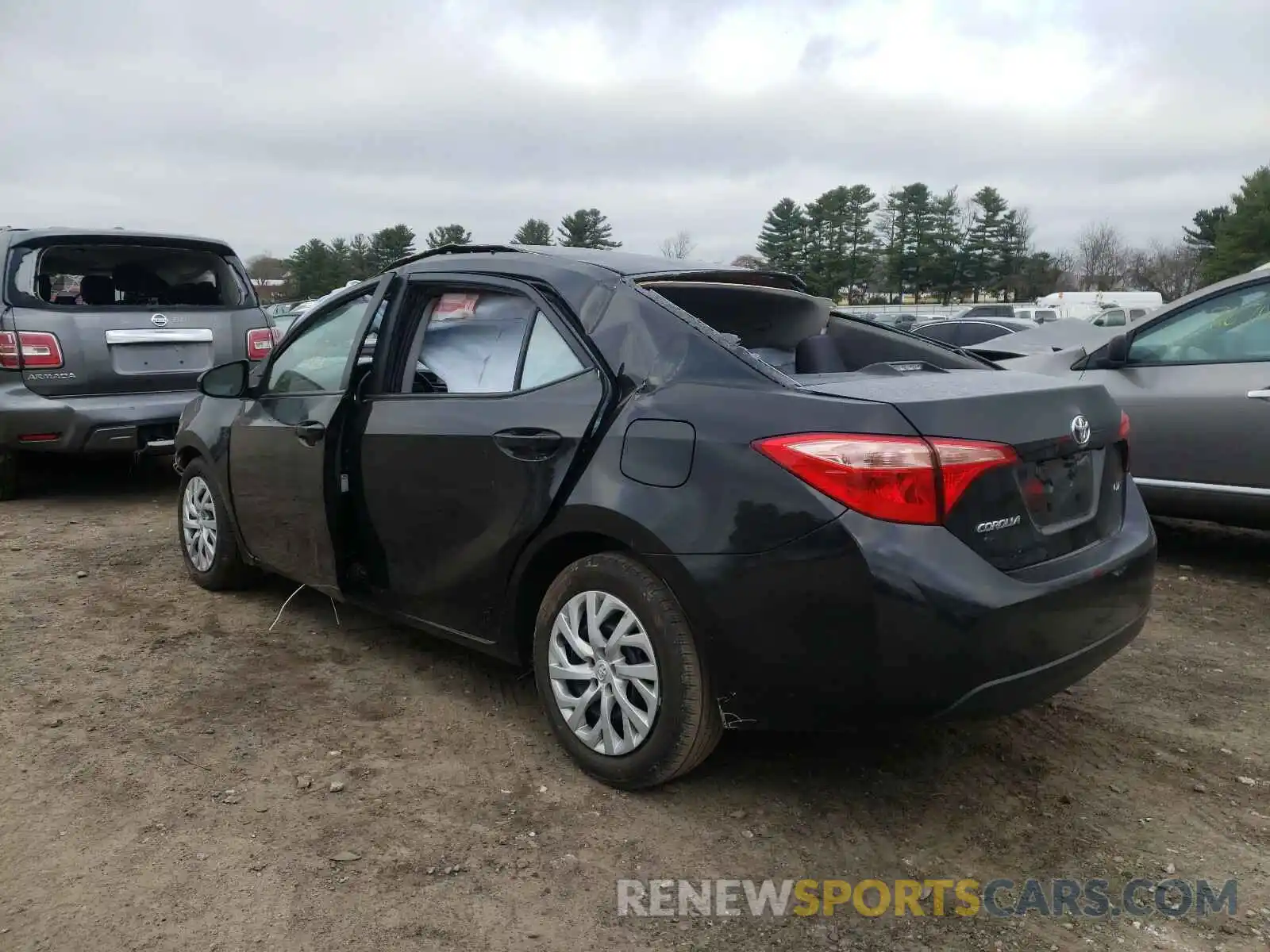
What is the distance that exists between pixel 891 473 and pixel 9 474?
7068 millimetres

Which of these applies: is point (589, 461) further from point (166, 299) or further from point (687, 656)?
point (166, 299)

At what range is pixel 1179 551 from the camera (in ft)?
19.9

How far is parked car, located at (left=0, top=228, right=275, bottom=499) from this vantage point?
6770 millimetres

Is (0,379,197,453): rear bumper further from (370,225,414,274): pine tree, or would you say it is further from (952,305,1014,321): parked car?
(370,225,414,274): pine tree

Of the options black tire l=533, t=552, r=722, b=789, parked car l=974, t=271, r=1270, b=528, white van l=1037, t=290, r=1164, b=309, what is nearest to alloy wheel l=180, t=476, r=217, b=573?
black tire l=533, t=552, r=722, b=789

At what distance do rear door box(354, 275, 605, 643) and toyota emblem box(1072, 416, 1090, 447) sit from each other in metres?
1.36

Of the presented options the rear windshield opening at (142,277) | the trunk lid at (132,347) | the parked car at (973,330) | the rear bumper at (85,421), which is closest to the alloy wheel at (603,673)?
the rear bumper at (85,421)

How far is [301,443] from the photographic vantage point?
13.3 feet

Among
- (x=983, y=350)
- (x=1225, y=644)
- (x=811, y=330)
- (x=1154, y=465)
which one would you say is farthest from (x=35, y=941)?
(x=983, y=350)

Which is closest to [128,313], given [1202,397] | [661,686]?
[661,686]

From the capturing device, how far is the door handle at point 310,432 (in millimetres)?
3926

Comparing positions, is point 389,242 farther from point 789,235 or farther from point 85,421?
point 85,421

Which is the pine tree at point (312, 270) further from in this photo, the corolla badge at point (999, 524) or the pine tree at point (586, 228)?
the corolla badge at point (999, 524)

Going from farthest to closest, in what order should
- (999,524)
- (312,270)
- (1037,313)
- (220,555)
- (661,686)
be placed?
(312,270), (1037,313), (220,555), (661,686), (999,524)
